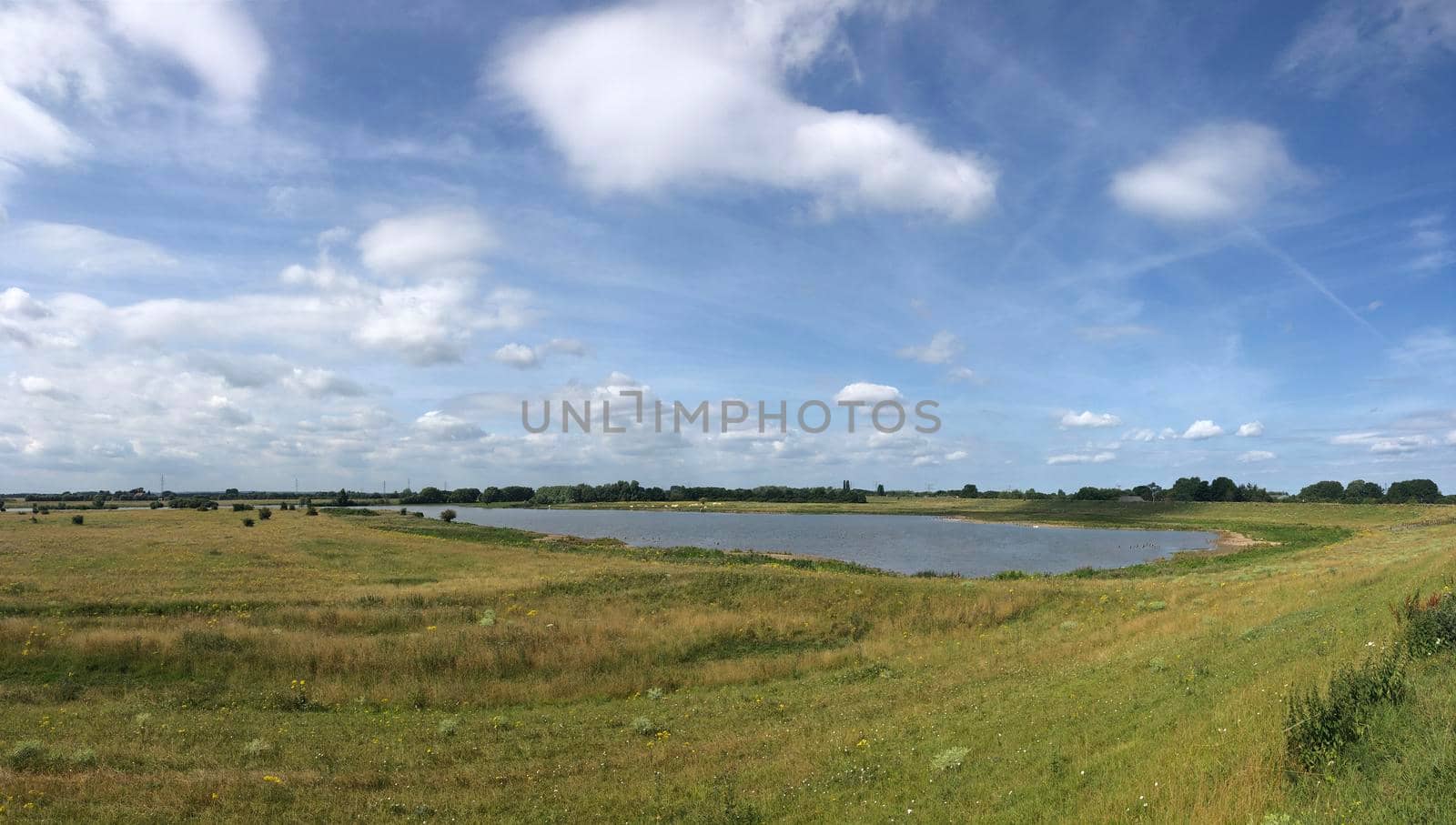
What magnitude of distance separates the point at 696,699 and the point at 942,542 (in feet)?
266

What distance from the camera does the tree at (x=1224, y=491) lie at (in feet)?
636

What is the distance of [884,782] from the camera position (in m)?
11.1

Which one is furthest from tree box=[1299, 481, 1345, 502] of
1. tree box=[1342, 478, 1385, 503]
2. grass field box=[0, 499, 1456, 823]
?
grass field box=[0, 499, 1456, 823]

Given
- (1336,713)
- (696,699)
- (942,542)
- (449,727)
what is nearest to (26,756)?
(449,727)

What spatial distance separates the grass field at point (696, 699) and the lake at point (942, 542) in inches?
1296

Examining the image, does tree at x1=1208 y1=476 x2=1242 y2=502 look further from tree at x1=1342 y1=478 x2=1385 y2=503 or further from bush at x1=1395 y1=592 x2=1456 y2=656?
bush at x1=1395 y1=592 x2=1456 y2=656

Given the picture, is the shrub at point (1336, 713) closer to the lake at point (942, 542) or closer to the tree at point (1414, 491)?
the lake at point (942, 542)

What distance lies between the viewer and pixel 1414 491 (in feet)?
598

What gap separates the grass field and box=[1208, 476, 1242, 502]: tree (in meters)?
186

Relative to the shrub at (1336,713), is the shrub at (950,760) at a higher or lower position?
lower

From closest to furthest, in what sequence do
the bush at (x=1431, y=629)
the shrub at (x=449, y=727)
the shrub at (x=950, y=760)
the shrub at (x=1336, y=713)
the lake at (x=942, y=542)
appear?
the shrub at (x=1336, y=713) < the bush at (x=1431, y=629) < the shrub at (x=950, y=760) < the shrub at (x=449, y=727) < the lake at (x=942, y=542)

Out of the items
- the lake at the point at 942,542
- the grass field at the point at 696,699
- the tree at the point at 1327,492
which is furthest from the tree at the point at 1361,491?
A: the grass field at the point at 696,699

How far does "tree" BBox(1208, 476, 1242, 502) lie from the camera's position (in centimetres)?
19400

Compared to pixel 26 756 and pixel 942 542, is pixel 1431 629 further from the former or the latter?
pixel 942 542
